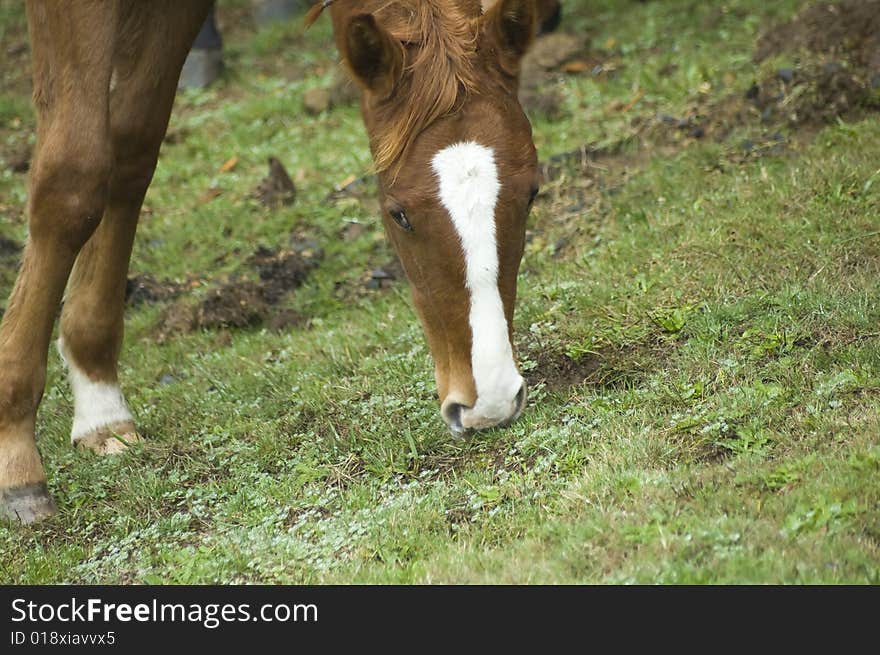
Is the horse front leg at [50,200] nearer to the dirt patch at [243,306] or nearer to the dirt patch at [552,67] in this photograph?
→ the dirt patch at [243,306]

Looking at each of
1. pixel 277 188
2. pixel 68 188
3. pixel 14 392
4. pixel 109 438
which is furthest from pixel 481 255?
pixel 277 188

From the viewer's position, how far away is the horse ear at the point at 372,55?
12.4 feet

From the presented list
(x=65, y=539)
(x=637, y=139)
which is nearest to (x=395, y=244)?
(x=65, y=539)

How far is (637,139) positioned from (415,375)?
2.87 m

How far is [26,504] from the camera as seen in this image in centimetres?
418

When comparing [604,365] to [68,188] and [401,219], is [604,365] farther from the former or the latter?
[68,188]

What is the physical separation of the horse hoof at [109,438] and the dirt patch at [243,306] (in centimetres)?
136

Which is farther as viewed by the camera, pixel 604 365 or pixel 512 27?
pixel 604 365

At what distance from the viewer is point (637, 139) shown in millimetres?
6953

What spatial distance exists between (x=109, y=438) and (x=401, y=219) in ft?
6.03

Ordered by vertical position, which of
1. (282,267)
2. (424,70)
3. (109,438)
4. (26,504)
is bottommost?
(282,267)

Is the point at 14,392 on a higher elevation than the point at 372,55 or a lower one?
lower

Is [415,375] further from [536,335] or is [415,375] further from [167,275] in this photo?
[167,275]

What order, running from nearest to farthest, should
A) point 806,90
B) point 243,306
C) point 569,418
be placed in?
point 569,418
point 243,306
point 806,90
